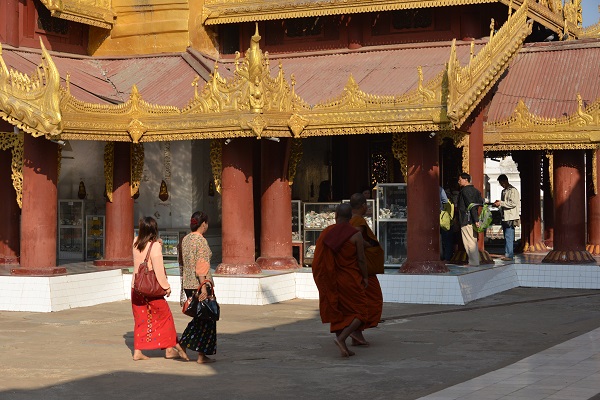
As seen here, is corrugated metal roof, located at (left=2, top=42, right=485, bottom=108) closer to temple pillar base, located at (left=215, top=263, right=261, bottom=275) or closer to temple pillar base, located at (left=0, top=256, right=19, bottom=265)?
temple pillar base, located at (left=215, top=263, right=261, bottom=275)

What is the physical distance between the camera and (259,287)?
17641 mm

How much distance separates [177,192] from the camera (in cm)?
2064

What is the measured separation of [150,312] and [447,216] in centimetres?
835

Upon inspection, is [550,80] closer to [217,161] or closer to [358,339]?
[217,161]

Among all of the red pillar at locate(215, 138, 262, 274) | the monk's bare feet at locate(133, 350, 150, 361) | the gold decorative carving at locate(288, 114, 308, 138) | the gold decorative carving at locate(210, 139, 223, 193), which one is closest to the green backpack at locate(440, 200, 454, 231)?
the gold decorative carving at locate(288, 114, 308, 138)

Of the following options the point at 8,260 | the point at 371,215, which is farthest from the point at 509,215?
the point at 8,260

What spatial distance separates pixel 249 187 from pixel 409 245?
275 cm

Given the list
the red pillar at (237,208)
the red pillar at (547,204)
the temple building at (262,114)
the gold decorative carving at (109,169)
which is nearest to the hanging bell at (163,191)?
the temple building at (262,114)

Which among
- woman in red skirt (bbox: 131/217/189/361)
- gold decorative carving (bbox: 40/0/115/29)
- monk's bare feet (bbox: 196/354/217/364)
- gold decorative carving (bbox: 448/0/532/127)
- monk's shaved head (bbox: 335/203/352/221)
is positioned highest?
gold decorative carving (bbox: 40/0/115/29)

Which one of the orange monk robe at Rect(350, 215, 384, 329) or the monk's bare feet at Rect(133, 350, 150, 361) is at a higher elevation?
the orange monk robe at Rect(350, 215, 384, 329)

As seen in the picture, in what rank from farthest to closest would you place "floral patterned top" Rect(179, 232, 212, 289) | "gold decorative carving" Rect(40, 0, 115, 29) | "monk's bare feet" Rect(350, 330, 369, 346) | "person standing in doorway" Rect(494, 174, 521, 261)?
"person standing in doorway" Rect(494, 174, 521, 261), "gold decorative carving" Rect(40, 0, 115, 29), "monk's bare feet" Rect(350, 330, 369, 346), "floral patterned top" Rect(179, 232, 212, 289)

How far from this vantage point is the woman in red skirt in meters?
11.9

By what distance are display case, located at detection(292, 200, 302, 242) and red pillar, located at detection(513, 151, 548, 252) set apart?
6539mm

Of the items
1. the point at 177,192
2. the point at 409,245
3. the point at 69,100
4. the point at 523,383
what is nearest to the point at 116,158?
the point at 177,192
